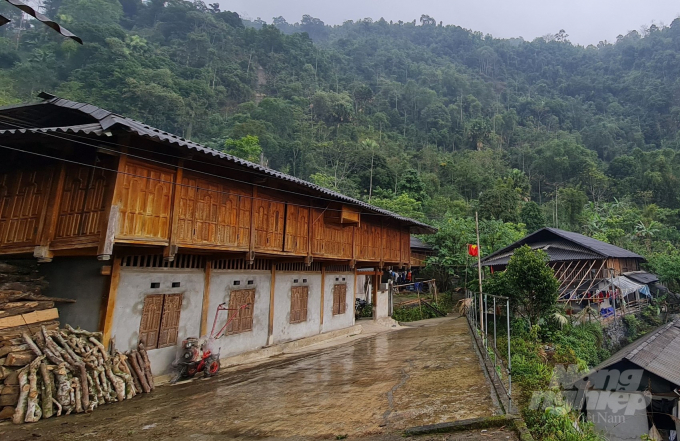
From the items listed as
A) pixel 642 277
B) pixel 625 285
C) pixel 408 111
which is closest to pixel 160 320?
pixel 625 285

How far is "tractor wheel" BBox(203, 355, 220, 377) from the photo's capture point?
9406 millimetres

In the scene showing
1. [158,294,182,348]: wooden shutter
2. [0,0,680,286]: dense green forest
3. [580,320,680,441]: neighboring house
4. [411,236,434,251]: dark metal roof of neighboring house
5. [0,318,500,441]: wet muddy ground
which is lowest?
[580,320,680,441]: neighboring house

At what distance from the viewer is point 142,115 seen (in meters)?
43.0

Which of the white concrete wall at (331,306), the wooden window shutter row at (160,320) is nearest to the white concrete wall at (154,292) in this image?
the wooden window shutter row at (160,320)

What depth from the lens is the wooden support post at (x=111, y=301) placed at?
789cm

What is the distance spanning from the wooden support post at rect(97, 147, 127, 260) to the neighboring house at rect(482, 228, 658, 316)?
22.2 metres

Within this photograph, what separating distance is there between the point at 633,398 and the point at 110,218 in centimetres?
1502

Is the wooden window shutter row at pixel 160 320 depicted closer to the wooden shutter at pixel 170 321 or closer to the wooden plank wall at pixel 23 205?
the wooden shutter at pixel 170 321

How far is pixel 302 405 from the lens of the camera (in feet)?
22.2

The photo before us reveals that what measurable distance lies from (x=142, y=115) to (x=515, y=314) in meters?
44.8

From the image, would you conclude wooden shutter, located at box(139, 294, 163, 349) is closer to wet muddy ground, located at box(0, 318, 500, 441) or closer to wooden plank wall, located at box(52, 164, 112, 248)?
wet muddy ground, located at box(0, 318, 500, 441)

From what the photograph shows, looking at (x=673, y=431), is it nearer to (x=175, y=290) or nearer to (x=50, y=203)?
(x=175, y=290)

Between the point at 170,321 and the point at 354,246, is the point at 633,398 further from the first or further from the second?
the point at 170,321

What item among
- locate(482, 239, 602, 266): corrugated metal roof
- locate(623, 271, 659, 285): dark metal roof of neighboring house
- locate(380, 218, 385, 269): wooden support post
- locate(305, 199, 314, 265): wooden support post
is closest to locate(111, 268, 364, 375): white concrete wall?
locate(305, 199, 314, 265): wooden support post
